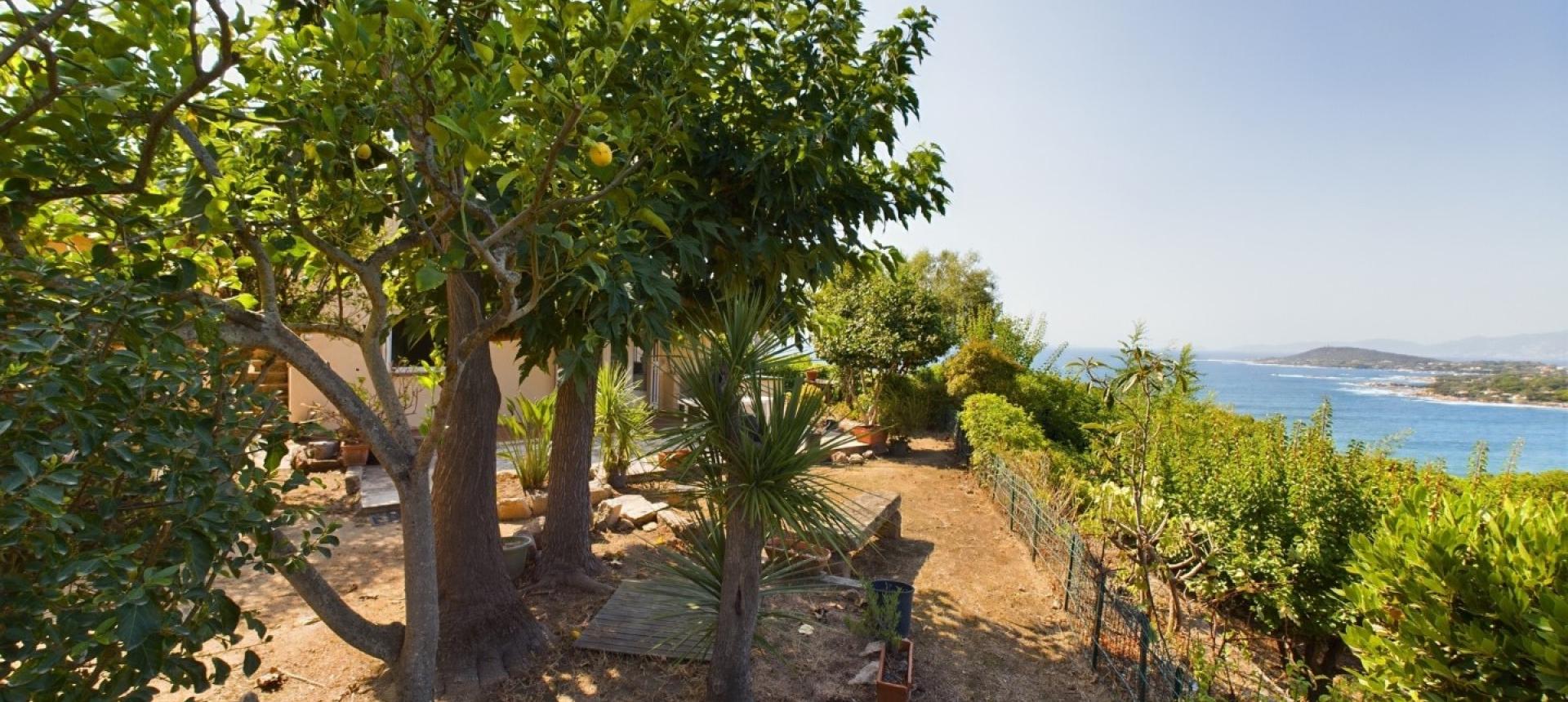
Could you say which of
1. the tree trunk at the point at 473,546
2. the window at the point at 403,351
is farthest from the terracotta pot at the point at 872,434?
the tree trunk at the point at 473,546

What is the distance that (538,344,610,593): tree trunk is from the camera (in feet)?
18.5

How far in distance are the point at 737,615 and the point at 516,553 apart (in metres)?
2.66

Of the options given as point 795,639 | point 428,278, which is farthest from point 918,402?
point 428,278

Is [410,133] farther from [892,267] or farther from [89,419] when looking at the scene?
[892,267]

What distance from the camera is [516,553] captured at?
5.56 meters

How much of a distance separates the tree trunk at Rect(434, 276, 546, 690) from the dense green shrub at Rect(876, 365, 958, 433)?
9.34 m

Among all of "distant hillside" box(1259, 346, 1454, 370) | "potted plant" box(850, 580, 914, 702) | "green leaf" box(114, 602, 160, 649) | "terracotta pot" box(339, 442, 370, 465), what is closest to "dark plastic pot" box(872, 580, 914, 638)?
"potted plant" box(850, 580, 914, 702)

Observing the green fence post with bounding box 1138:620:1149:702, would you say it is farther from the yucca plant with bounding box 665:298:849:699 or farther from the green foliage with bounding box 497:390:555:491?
the green foliage with bounding box 497:390:555:491

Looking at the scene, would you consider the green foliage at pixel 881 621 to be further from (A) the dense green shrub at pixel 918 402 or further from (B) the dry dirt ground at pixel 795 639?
(A) the dense green shrub at pixel 918 402

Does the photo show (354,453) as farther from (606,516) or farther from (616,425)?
(606,516)

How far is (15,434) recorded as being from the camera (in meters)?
1.36

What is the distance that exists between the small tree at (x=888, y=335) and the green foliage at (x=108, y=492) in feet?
39.1

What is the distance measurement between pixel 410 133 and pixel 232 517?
1.30 meters

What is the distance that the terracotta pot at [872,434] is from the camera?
12578 millimetres
